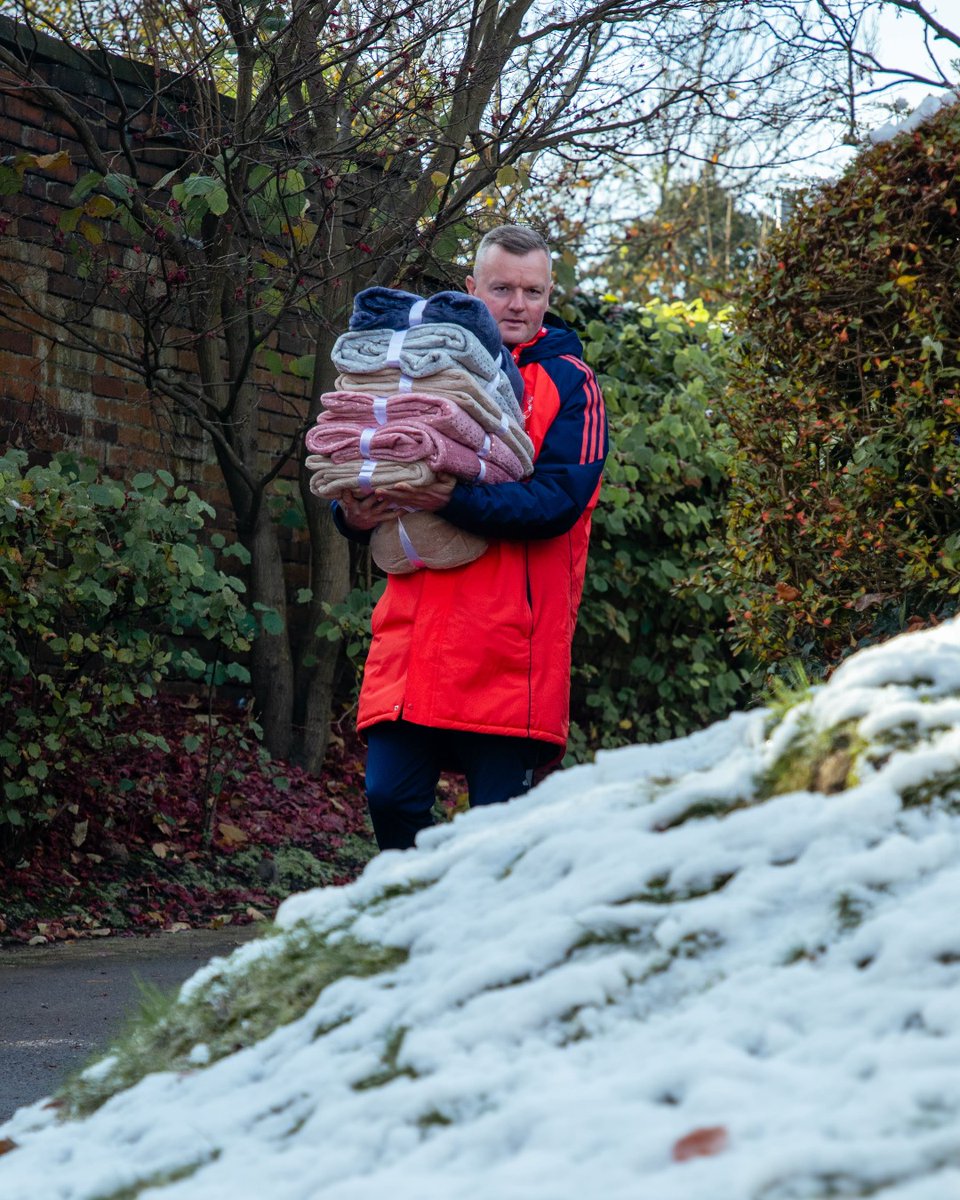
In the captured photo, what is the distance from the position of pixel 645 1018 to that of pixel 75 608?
4.66 meters

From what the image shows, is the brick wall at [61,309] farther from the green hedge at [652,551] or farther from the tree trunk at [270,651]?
the green hedge at [652,551]

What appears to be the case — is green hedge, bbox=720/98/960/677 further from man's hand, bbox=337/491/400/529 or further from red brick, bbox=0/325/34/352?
red brick, bbox=0/325/34/352

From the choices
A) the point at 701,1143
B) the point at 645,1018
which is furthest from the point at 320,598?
the point at 701,1143

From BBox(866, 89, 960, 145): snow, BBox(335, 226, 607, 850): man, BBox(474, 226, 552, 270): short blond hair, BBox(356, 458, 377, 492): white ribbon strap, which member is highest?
BBox(866, 89, 960, 145): snow

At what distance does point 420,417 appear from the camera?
3.77 metres

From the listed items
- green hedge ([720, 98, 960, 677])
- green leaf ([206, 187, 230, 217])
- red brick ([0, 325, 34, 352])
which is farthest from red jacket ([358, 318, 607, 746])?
red brick ([0, 325, 34, 352])

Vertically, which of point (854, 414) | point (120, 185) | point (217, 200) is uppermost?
point (120, 185)

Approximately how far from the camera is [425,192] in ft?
25.7

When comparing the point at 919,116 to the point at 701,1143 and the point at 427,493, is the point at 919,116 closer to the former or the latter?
the point at 427,493

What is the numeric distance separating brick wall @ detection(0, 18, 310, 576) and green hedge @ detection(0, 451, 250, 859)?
2.09ft

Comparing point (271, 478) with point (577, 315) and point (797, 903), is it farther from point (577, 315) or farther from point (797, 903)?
point (797, 903)

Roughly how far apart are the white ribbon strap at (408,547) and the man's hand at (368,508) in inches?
1.7

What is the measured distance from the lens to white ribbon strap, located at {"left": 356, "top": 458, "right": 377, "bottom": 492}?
3781 millimetres

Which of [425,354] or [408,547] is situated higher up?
[425,354]
